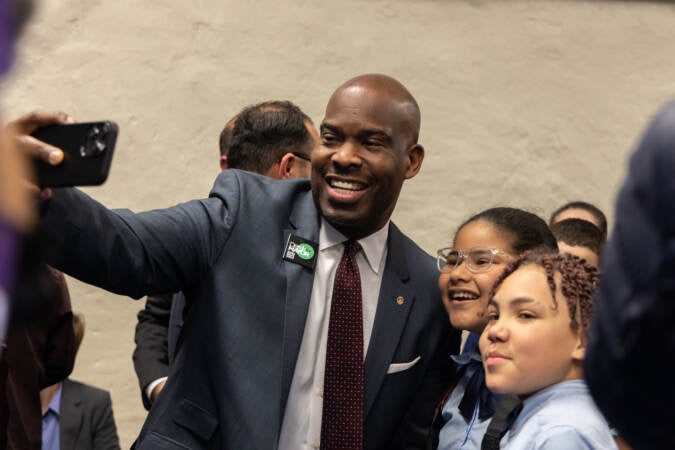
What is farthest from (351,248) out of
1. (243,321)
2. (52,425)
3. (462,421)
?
(52,425)

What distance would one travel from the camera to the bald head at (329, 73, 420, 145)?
2951mm

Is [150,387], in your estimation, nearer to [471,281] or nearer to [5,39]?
[471,281]

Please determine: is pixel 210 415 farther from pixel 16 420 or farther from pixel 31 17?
pixel 31 17

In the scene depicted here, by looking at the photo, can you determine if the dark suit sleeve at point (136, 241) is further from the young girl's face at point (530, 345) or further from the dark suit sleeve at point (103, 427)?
the dark suit sleeve at point (103, 427)

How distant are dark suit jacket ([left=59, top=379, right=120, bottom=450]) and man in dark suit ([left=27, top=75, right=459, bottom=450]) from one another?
60.1 inches

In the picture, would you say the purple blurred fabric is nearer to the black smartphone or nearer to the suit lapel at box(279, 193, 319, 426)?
the black smartphone

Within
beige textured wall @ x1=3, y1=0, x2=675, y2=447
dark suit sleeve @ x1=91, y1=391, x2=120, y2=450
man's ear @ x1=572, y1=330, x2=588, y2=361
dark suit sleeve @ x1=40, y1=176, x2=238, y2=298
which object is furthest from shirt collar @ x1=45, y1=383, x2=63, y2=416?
man's ear @ x1=572, y1=330, x2=588, y2=361

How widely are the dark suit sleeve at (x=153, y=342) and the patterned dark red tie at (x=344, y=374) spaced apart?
3.29ft

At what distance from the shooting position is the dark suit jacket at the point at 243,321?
2.59m

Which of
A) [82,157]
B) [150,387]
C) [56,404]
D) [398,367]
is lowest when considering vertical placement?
[56,404]

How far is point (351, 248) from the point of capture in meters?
2.92

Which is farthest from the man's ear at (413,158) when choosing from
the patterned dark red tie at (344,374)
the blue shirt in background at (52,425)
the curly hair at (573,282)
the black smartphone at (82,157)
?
the blue shirt in background at (52,425)

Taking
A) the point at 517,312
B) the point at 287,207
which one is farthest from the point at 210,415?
the point at 517,312

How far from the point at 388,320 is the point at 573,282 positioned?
628mm
